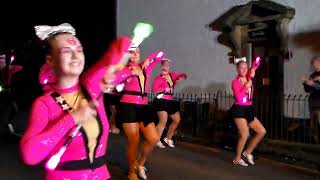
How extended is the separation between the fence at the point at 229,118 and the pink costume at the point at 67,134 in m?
7.01

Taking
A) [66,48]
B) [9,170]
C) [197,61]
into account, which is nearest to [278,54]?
[197,61]

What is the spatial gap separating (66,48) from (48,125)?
474mm

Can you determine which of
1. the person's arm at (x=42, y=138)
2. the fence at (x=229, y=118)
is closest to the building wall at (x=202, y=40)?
the fence at (x=229, y=118)

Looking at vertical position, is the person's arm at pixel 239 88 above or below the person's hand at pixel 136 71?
below

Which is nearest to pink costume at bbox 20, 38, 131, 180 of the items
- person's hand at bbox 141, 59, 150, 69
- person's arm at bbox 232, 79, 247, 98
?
person's hand at bbox 141, 59, 150, 69

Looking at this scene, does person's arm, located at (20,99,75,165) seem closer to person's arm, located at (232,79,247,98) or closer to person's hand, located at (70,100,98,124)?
person's hand, located at (70,100,98,124)

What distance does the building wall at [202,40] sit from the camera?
9.93 m

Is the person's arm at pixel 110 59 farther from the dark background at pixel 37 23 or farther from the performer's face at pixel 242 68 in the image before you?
the dark background at pixel 37 23

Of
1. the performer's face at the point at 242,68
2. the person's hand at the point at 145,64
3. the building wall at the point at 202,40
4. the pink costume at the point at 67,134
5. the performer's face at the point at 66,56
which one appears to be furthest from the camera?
the building wall at the point at 202,40

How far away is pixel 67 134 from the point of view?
8.15ft

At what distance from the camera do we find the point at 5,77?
35.4 ft

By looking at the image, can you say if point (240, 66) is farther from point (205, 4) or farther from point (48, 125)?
point (48, 125)

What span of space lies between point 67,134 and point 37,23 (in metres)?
25.2

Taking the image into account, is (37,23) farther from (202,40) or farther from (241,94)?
(241,94)
